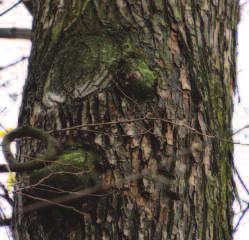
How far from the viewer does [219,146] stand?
252cm

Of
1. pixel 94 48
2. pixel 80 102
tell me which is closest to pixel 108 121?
pixel 80 102

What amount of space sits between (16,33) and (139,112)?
142 centimetres

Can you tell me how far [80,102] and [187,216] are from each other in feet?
1.89

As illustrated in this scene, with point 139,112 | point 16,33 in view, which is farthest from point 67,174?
point 16,33

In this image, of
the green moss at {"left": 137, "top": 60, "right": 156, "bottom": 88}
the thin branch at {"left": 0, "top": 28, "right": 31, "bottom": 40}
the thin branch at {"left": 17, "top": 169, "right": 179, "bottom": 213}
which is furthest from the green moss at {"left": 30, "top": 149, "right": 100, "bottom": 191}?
the thin branch at {"left": 0, "top": 28, "right": 31, "bottom": 40}

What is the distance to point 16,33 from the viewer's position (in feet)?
11.9

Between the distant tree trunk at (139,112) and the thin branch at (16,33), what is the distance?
894mm

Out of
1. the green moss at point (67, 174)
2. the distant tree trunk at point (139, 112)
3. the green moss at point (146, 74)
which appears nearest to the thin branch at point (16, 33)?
the distant tree trunk at point (139, 112)

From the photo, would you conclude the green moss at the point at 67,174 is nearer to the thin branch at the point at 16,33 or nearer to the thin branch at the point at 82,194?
the thin branch at the point at 82,194

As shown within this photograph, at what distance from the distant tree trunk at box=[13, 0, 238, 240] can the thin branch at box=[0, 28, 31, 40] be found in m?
0.89

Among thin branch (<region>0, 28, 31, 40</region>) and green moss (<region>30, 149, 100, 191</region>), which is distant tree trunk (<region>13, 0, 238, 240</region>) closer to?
green moss (<region>30, 149, 100, 191</region>)

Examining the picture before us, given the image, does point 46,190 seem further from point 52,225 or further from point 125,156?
point 125,156

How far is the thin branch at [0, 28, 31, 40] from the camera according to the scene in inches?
142

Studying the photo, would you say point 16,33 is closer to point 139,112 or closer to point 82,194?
point 139,112
